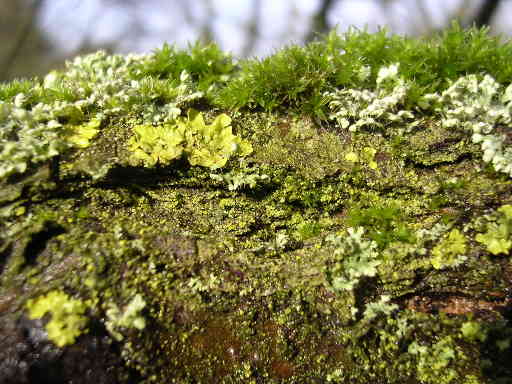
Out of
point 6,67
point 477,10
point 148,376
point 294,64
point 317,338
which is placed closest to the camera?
point 148,376

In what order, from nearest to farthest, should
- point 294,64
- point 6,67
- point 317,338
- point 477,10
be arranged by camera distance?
point 317,338
point 294,64
point 477,10
point 6,67

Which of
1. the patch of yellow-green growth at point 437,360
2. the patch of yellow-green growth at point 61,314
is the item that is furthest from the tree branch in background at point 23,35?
the patch of yellow-green growth at point 437,360

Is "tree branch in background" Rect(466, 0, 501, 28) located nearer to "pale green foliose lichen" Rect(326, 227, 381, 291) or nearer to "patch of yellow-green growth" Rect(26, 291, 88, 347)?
"pale green foliose lichen" Rect(326, 227, 381, 291)

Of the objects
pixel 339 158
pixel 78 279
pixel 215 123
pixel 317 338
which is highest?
pixel 215 123

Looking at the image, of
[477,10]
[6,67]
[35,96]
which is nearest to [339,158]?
[35,96]

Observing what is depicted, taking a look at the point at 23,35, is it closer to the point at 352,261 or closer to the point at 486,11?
the point at 486,11

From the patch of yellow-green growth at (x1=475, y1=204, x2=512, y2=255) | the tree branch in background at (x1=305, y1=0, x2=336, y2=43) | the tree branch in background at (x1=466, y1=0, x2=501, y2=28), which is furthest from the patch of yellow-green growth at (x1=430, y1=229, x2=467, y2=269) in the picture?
the tree branch in background at (x1=305, y1=0, x2=336, y2=43)

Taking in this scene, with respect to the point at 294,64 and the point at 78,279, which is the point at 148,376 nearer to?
the point at 78,279

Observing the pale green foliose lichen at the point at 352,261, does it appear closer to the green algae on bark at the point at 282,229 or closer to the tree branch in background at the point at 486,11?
the green algae on bark at the point at 282,229
